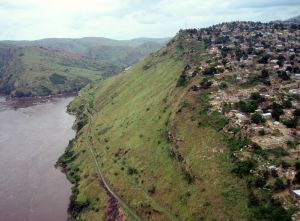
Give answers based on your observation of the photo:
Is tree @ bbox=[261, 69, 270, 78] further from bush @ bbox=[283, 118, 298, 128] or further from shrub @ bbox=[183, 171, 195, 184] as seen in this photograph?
shrub @ bbox=[183, 171, 195, 184]

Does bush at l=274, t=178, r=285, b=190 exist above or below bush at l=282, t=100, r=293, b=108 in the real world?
below

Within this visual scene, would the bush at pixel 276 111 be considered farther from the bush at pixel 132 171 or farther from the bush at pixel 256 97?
the bush at pixel 132 171

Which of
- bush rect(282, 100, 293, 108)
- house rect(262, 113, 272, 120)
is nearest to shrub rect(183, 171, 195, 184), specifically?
house rect(262, 113, 272, 120)

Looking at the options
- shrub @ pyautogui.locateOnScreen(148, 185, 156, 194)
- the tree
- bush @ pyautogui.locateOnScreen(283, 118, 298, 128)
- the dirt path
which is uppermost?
the tree

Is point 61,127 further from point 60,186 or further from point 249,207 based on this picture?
point 249,207

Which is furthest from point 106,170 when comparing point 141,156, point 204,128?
point 204,128

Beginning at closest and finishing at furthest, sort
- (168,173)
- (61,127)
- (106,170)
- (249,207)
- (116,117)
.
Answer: (249,207), (168,173), (106,170), (116,117), (61,127)

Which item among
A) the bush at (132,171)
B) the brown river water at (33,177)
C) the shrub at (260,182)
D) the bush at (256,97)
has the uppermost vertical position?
the bush at (256,97)

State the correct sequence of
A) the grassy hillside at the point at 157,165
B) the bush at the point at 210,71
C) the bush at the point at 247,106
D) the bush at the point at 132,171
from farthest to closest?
1. the bush at the point at 210,71
2. the bush at the point at 132,171
3. the bush at the point at 247,106
4. the grassy hillside at the point at 157,165

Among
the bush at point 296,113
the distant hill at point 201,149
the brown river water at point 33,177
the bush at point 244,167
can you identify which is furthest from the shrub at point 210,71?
the brown river water at point 33,177
